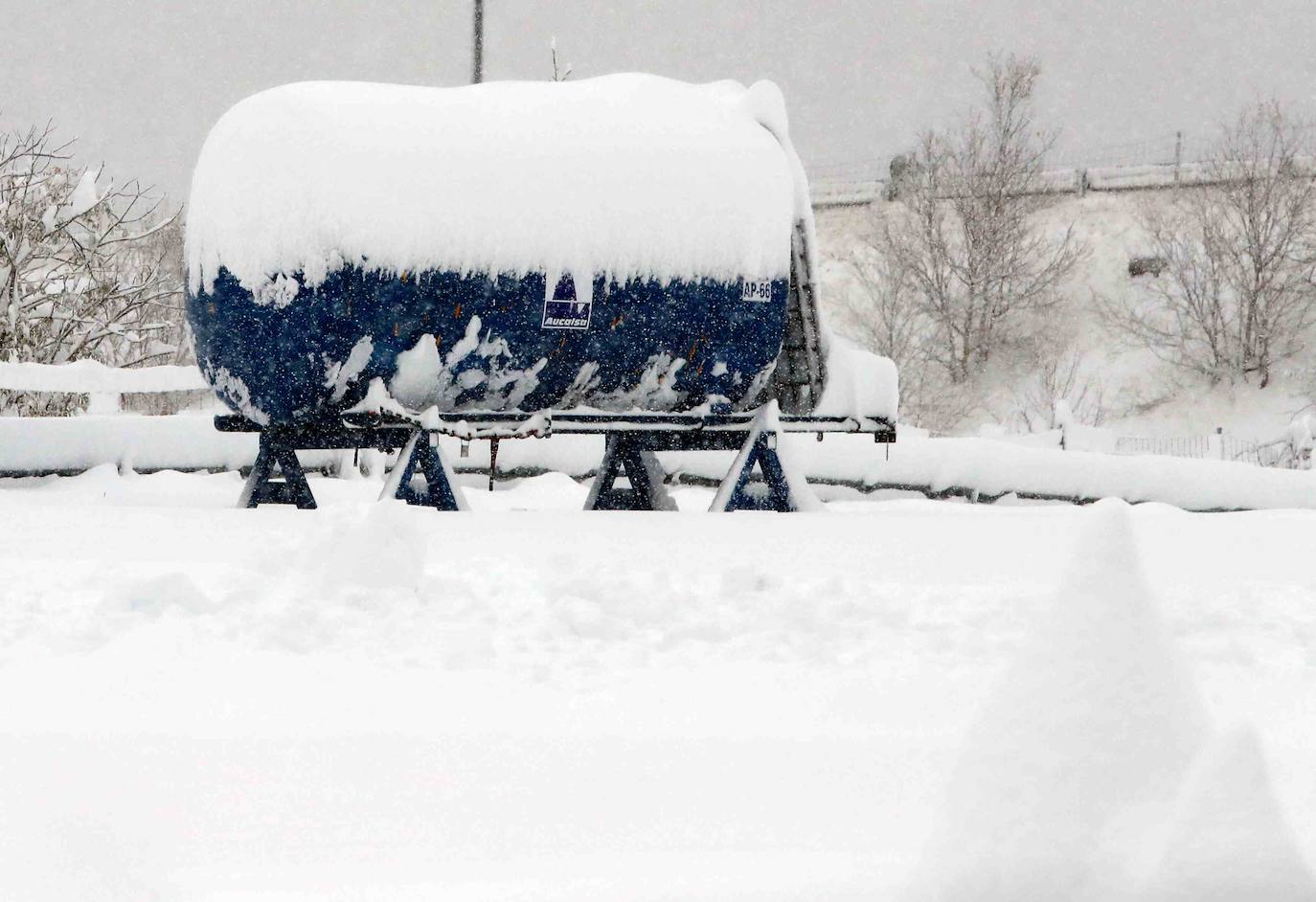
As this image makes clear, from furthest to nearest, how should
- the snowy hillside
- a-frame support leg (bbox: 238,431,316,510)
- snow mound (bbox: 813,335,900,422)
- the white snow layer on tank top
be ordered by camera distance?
1. the snowy hillside
2. snow mound (bbox: 813,335,900,422)
3. a-frame support leg (bbox: 238,431,316,510)
4. the white snow layer on tank top

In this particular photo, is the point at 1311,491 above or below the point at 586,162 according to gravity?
below

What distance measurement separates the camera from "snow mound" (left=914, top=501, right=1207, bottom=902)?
174 cm

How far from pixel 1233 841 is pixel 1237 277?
32433 millimetres

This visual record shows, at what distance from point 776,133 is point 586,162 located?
4.80 ft

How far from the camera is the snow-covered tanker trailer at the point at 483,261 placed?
6988 millimetres

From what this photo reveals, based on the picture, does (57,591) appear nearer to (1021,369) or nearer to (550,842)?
(550,842)

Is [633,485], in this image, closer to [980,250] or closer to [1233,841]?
[1233,841]

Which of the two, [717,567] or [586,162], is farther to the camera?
[586,162]

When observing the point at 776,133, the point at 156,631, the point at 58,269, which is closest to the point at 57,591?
the point at 156,631

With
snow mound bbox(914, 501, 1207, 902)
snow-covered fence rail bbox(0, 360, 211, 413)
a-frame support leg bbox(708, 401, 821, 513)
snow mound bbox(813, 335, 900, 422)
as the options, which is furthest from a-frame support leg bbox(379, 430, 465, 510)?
snow mound bbox(914, 501, 1207, 902)

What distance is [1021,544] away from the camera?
19.7ft

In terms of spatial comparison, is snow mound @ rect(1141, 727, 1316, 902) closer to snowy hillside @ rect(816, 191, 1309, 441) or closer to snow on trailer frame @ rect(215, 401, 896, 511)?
snow on trailer frame @ rect(215, 401, 896, 511)

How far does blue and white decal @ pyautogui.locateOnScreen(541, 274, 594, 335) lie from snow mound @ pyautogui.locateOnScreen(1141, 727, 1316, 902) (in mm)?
5876

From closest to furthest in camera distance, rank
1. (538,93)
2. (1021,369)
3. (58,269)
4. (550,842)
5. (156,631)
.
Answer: (550,842), (156,631), (538,93), (58,269), (1021,369)
